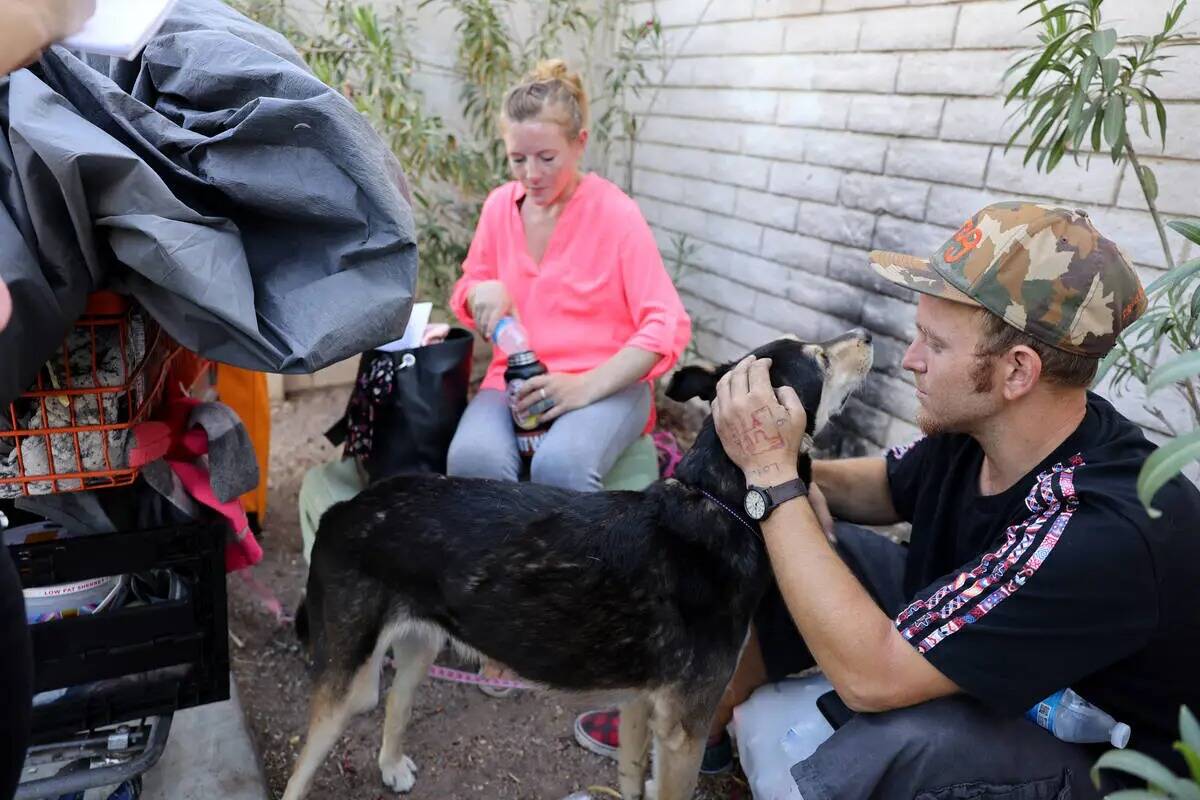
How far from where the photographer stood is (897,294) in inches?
147

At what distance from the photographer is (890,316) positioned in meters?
3.80

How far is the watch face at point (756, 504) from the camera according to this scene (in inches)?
76.7

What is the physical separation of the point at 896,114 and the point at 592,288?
1.69 meters

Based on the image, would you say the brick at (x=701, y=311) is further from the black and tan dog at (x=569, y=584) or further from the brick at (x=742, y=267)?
the black and tan dog at (x=569, y=584)

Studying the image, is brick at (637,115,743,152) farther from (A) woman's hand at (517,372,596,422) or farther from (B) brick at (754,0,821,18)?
(A) woman's hand at (517,372,596,422)

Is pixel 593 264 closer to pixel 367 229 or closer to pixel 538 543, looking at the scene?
pixel 538 543

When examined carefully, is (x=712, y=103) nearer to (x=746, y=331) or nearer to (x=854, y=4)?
(x=854, y=4)

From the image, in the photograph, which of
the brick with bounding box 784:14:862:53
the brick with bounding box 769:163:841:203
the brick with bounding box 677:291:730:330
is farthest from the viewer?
the brick with bounding box 677:291:730:330

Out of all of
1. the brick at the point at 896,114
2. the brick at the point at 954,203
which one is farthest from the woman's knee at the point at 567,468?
the brick at the point at 896,114

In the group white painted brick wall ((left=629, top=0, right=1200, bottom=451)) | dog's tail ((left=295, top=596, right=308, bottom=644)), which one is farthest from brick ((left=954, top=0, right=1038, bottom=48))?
dog's tail ((left=295, top=596, right=308, bottom=644))

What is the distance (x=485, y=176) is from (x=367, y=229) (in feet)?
11.5

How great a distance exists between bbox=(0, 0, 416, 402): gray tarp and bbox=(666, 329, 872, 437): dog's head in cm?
105

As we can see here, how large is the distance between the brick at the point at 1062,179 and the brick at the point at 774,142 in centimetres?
120

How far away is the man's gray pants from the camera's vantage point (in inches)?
66.6
